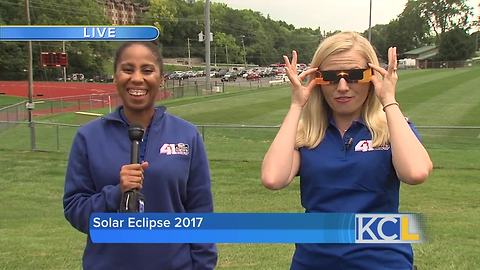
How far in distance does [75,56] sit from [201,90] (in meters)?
32.9

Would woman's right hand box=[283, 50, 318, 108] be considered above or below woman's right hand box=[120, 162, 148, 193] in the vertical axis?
above

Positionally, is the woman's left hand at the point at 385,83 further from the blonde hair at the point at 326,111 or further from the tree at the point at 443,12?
the tree at the point at 443,12

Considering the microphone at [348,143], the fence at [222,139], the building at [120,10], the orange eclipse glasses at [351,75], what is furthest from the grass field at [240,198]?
the building at [120,10]

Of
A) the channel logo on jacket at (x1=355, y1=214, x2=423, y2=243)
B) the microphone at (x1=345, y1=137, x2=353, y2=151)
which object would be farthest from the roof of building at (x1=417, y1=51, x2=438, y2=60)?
the channel logo on jacket at (x1=355, y1=214, x2=423, y2=243)

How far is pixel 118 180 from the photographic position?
2.56m

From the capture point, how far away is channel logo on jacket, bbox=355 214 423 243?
7.15ft

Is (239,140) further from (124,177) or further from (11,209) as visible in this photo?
(124,177)

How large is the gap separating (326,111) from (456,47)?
129 metres

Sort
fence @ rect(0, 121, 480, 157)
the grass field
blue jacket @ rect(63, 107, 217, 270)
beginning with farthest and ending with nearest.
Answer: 1. fence @ rect(0, 121, 480, 157)
2. the grass field
3. blue jacket @ rect(63, 107, 217, 270)

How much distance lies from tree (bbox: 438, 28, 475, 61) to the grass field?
103142 millimetres

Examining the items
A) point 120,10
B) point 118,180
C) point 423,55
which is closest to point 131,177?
point 118,180

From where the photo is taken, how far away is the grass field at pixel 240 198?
6148 mm

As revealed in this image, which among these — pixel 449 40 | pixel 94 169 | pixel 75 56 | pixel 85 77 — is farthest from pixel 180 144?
pixel 449 40

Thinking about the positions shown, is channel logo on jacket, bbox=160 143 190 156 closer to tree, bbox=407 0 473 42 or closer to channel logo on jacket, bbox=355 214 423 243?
channel logo on jacket, bbox=355 214 423 243
